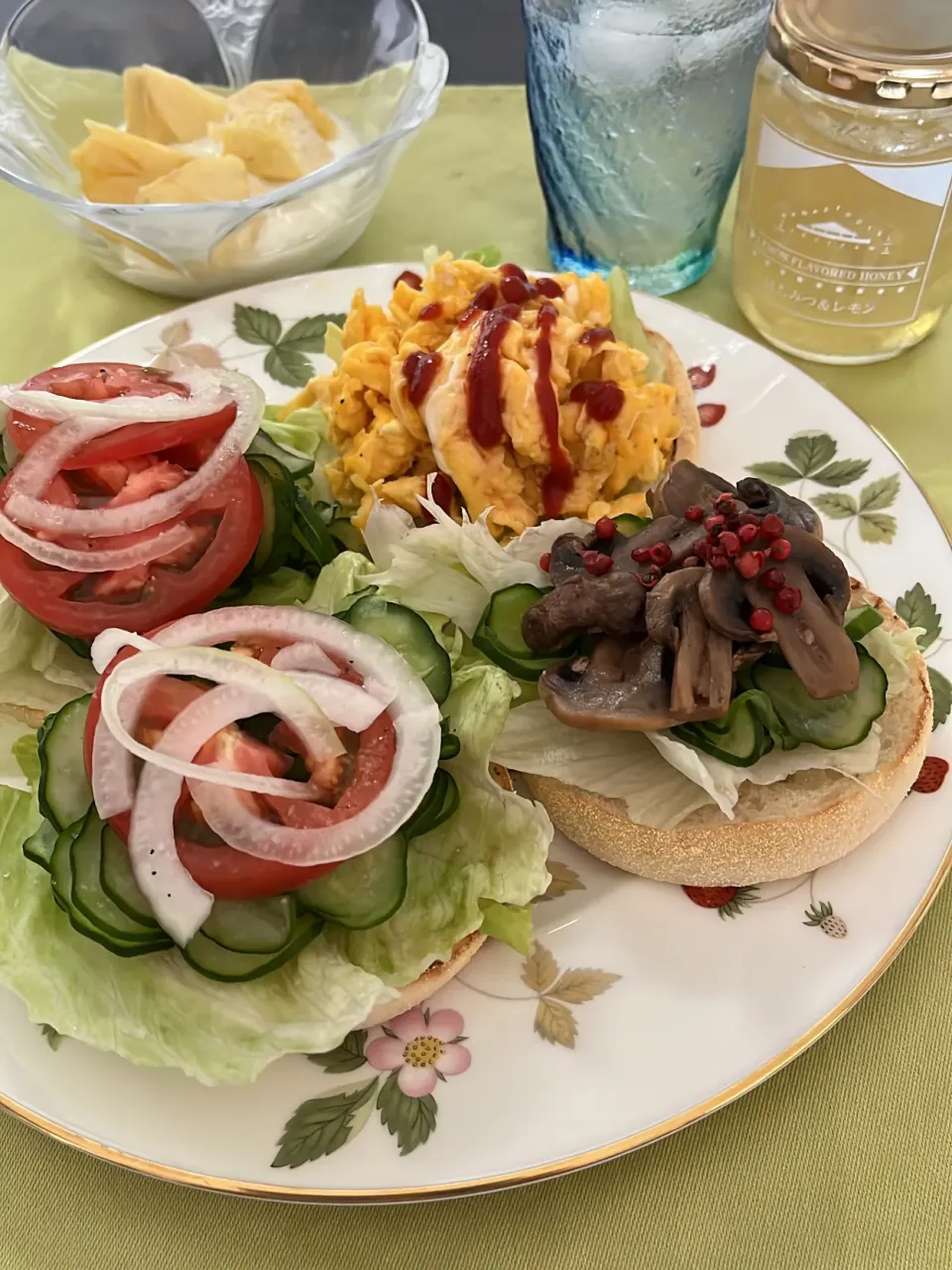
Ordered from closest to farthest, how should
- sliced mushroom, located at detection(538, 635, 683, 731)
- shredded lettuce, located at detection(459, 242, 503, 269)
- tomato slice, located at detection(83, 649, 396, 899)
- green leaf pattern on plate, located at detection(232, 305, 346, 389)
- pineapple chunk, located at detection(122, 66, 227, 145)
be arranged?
tomato slice, located at detection(83, 649, 396, 899)
sliced mushroom, located at detection(538, 635, 683, 731)
shredded lettuce, located at detection(459, 242, 503, 269)
green leaf pattern on plate, located at detection(232, 305, 346, 389)
pineapple chunk, located at detection(122, 66, 227, 145)

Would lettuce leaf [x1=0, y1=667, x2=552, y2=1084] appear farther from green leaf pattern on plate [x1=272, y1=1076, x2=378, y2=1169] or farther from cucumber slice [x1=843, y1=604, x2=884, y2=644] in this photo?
cucumber slice [x1=843, y1=604, x2=884, y2=644]

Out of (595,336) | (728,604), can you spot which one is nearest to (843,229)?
(595,336)

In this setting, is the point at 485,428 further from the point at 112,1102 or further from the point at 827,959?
the point at 112,1102

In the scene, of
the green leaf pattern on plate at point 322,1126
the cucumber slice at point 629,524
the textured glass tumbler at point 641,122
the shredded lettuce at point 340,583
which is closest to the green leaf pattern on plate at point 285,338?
the textured glass tumbler at point 641,122

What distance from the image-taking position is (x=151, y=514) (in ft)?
6.34

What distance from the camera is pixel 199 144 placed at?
3.07m

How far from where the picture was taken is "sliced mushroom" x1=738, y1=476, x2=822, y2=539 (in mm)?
1920

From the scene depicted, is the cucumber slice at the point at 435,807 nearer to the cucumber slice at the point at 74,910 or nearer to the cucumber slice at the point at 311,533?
the cucumber slice at the point at 74,910

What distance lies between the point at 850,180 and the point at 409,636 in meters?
1.51

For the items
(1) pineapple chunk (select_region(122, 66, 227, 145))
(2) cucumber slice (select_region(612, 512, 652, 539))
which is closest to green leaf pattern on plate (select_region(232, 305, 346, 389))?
(1) pineapple chunk (select_region(122, 66, 227, 145))

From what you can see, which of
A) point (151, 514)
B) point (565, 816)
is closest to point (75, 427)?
point (151, 514)

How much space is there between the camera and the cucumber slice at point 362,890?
1568 mm

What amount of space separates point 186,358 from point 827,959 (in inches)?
85.2

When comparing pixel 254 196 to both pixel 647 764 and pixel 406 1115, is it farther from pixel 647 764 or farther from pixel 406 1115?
pixel 406 1115
